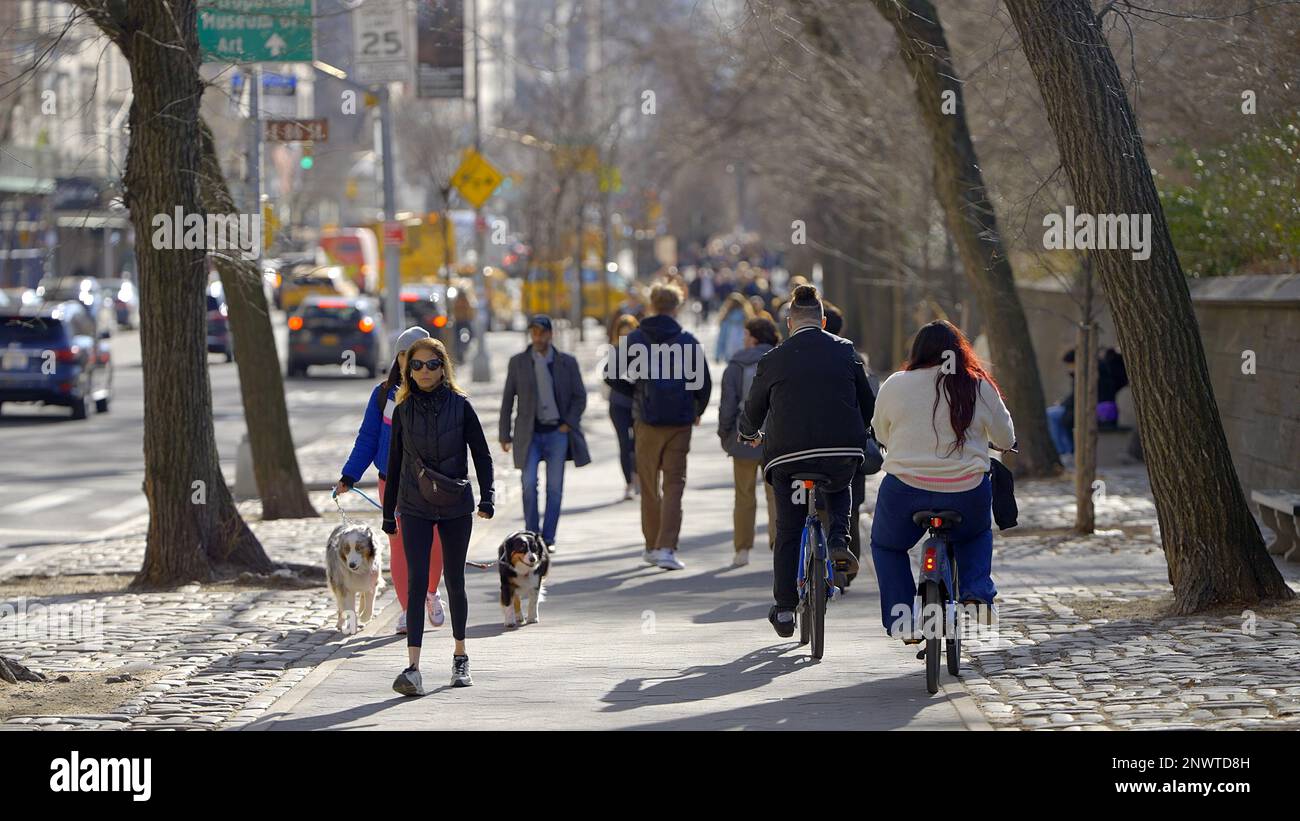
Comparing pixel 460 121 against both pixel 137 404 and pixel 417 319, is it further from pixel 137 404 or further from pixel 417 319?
pixel 137 404

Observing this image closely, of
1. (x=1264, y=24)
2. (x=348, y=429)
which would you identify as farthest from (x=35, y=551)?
(x=348, y=429)

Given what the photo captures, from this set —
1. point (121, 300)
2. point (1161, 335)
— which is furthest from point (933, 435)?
point (121, 300)

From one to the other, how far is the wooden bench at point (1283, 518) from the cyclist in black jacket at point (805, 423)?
4.22m

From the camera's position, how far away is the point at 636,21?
40.3m

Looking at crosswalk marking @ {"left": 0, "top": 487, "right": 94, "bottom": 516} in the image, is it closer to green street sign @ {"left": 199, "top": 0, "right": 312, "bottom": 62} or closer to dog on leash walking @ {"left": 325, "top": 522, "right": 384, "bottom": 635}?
green street sign @ {"left": 199, "top": 0, "right": 312, "bottom": 62}

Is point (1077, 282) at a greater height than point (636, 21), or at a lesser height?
Answer: lesser

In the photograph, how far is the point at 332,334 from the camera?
4044 centimetres

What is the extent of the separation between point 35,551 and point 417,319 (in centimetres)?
3441

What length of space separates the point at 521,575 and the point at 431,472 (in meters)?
2.21

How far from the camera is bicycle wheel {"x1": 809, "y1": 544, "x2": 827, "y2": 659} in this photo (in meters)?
9.49

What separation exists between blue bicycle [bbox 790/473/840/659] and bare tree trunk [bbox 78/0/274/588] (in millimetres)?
4946

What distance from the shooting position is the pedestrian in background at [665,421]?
44.8 feet

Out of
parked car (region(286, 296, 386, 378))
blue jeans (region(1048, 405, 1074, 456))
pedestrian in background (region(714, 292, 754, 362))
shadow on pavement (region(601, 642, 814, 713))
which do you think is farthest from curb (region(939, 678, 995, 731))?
parked car (region(286, 296, 386, 378))

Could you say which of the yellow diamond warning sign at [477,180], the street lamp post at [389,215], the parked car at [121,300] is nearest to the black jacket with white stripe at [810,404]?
the street lamp post at [389,215]
